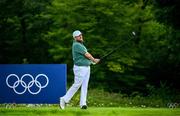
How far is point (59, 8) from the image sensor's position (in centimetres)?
3853

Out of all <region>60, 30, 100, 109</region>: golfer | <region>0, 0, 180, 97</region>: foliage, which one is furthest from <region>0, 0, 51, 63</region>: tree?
<region>60, 30, 100, 109</region>: golfer

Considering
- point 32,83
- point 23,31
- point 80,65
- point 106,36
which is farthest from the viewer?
point 23,31

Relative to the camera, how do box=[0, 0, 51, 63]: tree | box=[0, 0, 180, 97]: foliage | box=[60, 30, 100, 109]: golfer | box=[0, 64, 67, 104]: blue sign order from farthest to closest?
1. box=[0, 0, 51, 63]: tree
2. box=[0, 0, 180, 97]: foliage
3. box=[0, 64, 67, 104]: blue sign
4. box=[60, 30, 100, 109]: golfer

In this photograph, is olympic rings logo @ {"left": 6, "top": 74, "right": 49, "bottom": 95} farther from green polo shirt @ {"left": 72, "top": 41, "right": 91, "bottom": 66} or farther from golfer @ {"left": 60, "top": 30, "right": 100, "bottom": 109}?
green polo shirt @ {"left": 72, "top": 41, "right": 91, "bottom": 66}

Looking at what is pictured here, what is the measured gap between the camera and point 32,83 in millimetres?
18531

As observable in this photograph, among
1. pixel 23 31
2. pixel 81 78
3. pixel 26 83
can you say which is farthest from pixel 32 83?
pixel 23 31

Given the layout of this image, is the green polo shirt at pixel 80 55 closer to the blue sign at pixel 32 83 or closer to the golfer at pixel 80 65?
the golfer at pixel 80 65

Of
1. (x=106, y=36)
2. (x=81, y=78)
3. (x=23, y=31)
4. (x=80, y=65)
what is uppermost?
(x=23, y=31)

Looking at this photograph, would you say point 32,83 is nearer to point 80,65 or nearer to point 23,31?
point 80,65

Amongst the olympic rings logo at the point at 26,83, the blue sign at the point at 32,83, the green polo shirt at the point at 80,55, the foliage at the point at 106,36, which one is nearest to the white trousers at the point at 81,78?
the green polo shirt at the point at 80,55

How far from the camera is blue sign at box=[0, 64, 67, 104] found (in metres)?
18.4

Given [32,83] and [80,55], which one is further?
[32,83]

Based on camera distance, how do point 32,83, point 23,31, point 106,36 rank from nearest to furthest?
point 32,83, point 106,36, point 23,31

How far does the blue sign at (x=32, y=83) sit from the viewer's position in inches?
723
